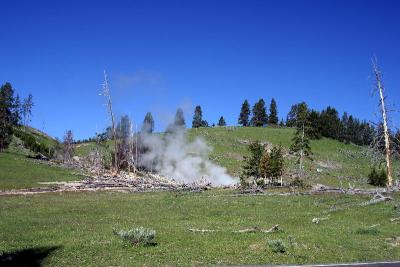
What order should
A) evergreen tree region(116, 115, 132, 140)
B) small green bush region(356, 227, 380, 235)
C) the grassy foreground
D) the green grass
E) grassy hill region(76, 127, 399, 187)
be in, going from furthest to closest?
grassy hill region(76, 127, 399, 187)
evergreen tree region(116, 115, 132, 140)
the green grass
small green bush region(356, 227, 380, 235)
the grassy foreground

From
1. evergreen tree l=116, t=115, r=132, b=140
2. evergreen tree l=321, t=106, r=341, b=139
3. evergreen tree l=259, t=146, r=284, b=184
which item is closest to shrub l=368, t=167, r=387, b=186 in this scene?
evergreen tree l=259, t=146, r=284, b=184

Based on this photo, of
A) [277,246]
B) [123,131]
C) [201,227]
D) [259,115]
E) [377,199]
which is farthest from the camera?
[259,115]

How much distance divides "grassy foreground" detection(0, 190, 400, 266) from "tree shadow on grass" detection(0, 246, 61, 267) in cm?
30

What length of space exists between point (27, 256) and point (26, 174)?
47.2 m

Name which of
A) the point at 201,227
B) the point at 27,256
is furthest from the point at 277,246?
the point at 27,256

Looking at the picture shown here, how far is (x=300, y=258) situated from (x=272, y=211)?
13814mm

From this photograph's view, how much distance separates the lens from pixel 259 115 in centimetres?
19200

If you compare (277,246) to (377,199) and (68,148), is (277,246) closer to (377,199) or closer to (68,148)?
(377,199)

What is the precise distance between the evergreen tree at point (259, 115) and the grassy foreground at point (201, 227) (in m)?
155

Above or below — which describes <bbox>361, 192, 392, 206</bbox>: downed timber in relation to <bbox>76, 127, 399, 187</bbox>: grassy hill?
below

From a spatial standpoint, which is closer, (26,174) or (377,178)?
(26,174)

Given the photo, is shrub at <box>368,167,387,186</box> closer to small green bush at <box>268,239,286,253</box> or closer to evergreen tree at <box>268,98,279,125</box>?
small green bush at <box>268,239,286,253</box>

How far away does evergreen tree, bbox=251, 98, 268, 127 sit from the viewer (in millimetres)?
191500

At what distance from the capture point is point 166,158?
313ft
